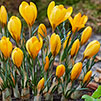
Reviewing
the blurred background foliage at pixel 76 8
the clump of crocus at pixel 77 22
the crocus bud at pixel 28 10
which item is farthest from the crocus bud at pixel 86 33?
the blurred background foliage at pixel 76 8

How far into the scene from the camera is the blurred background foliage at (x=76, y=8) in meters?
2.39

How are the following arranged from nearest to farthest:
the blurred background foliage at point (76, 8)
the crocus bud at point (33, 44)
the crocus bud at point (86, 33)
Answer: the crocus bud at point (33, 44), the crocus bud at point (86, 33), the blurred background foliage at point (76, 8)

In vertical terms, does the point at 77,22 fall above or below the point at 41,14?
below

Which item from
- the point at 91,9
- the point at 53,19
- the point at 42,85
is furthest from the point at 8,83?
the point at 91,9

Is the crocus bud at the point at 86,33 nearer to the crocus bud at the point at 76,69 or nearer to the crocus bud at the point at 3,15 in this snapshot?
the crocus bud at the point at 76,69

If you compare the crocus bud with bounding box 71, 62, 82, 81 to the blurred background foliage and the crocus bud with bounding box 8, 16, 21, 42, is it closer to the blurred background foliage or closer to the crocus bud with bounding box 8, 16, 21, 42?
the crocus bud with bounding box 8, 16, 21, 42

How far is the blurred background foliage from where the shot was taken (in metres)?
2.39

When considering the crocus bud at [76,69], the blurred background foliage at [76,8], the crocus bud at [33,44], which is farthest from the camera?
the blurred background foliage at [76,8]

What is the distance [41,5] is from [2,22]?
A: 57.3 inches

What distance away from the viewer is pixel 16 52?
3.21ft

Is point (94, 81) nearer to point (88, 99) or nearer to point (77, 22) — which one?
point (77, 22)

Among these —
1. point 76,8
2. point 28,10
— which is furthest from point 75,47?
point 76,8

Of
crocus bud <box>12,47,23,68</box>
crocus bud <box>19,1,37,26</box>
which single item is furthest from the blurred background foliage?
crocus bud <box>12,47,23,68</box>

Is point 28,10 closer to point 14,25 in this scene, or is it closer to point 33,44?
point 14,25
